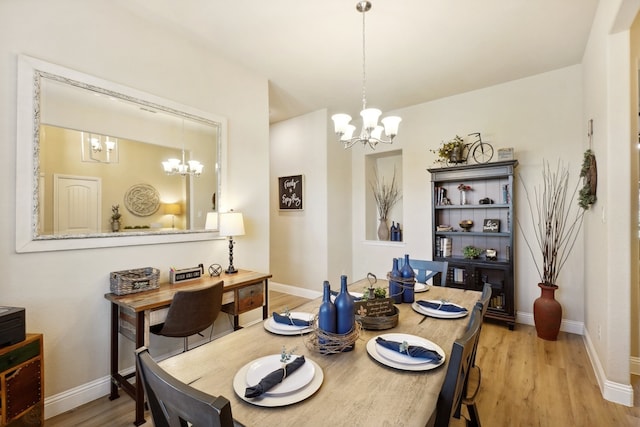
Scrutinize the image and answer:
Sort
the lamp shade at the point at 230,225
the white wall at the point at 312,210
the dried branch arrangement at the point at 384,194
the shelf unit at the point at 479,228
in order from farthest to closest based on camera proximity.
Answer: the dried branch arrangement at the point at 384,194 → the white wall at the point at 312,210 → the shelf unit at the point at 479,228 → the lamp shade at the point at 230,225

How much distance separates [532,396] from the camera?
2.15m

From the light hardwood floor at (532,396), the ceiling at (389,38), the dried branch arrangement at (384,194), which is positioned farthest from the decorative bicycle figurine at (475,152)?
the light hardwood floor at (532,396)

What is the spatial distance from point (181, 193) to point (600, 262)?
3.55 m

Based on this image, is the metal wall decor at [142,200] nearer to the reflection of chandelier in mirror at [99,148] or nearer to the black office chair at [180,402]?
the reflection of chandelier in mirror at [99,148]

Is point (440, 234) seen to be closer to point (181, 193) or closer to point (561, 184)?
point (561, 184)

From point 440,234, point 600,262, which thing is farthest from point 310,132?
point 600,262

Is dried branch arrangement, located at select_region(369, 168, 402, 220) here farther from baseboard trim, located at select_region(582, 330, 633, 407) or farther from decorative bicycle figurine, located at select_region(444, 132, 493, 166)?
baseboard trim, located at select_region(582, 330, 633, 407)

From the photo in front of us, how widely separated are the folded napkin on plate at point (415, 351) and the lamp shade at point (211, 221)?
7.02ft

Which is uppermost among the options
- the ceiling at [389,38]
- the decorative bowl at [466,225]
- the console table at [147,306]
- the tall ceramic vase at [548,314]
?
the ceiling at [389,38]

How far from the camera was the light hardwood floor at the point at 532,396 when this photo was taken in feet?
6.25

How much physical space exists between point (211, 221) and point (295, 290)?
239 cm

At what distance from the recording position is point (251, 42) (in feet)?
9.18

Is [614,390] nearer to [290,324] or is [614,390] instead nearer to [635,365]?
[635,365]

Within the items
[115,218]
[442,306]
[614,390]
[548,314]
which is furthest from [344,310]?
[548,314]
